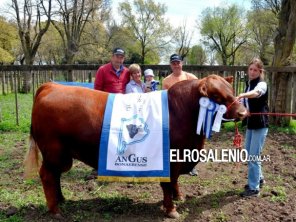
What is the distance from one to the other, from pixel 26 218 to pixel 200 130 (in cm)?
229

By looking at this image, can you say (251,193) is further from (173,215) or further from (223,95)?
(223,95)

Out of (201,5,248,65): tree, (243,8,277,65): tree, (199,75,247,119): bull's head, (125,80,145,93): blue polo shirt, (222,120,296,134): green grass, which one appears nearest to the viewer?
(199,75,247,119): bull's head

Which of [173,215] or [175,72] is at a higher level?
[175,72]

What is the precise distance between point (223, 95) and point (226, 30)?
52247mm

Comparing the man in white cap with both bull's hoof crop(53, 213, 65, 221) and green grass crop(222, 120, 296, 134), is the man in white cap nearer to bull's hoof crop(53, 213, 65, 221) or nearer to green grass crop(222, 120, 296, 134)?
bull's hoof crop(53, 213, 65, 221)

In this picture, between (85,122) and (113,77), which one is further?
(113,77)

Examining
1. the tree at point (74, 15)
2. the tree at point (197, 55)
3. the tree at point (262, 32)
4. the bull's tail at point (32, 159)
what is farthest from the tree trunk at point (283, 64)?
the tree at point (197, 55)

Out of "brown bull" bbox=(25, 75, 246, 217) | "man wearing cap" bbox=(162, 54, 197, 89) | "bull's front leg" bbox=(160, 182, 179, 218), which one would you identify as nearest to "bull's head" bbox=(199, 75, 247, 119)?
"brown bull" bbox=(25, 75, 246, 217)

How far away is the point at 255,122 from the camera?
4422mm

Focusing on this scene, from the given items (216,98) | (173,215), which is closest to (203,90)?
(216,98)

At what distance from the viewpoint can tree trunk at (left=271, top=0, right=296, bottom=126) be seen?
338 inches

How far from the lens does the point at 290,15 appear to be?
8430 millimetres

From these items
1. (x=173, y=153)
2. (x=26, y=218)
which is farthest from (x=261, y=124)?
(x=26, y=218)

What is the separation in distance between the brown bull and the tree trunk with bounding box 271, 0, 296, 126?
17.8 feet
